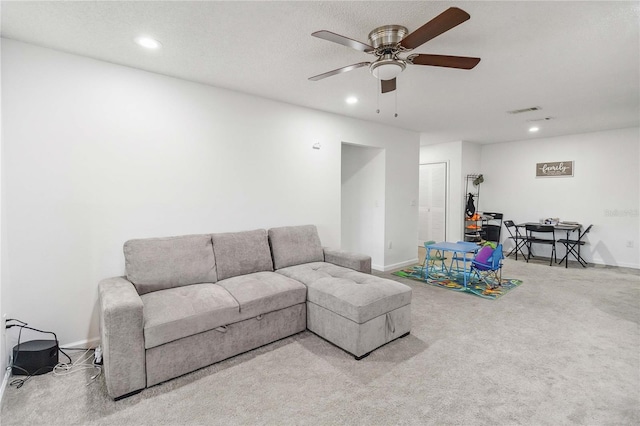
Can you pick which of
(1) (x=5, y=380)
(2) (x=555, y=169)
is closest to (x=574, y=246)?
(2) (x=555, y=169)

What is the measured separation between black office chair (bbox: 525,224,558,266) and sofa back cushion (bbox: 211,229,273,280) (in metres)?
5.56

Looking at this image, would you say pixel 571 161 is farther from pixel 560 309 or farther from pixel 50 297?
pixel 50 297

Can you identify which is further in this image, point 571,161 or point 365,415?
point 571,161

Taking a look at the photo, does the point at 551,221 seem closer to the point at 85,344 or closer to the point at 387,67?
the point at 387,67

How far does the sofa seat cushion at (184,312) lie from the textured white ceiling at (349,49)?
2057 millimetres

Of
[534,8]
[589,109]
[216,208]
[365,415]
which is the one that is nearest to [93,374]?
[216,208]

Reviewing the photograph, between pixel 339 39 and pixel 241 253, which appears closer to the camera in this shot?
pixel 339 39

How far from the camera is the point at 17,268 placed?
2.46 meters

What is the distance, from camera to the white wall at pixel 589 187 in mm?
5734

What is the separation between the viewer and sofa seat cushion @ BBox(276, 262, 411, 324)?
2.61m

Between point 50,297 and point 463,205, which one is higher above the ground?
point 463,205

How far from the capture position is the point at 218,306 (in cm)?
249

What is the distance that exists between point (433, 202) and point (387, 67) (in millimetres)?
5929

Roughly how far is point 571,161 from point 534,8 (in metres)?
5.78
